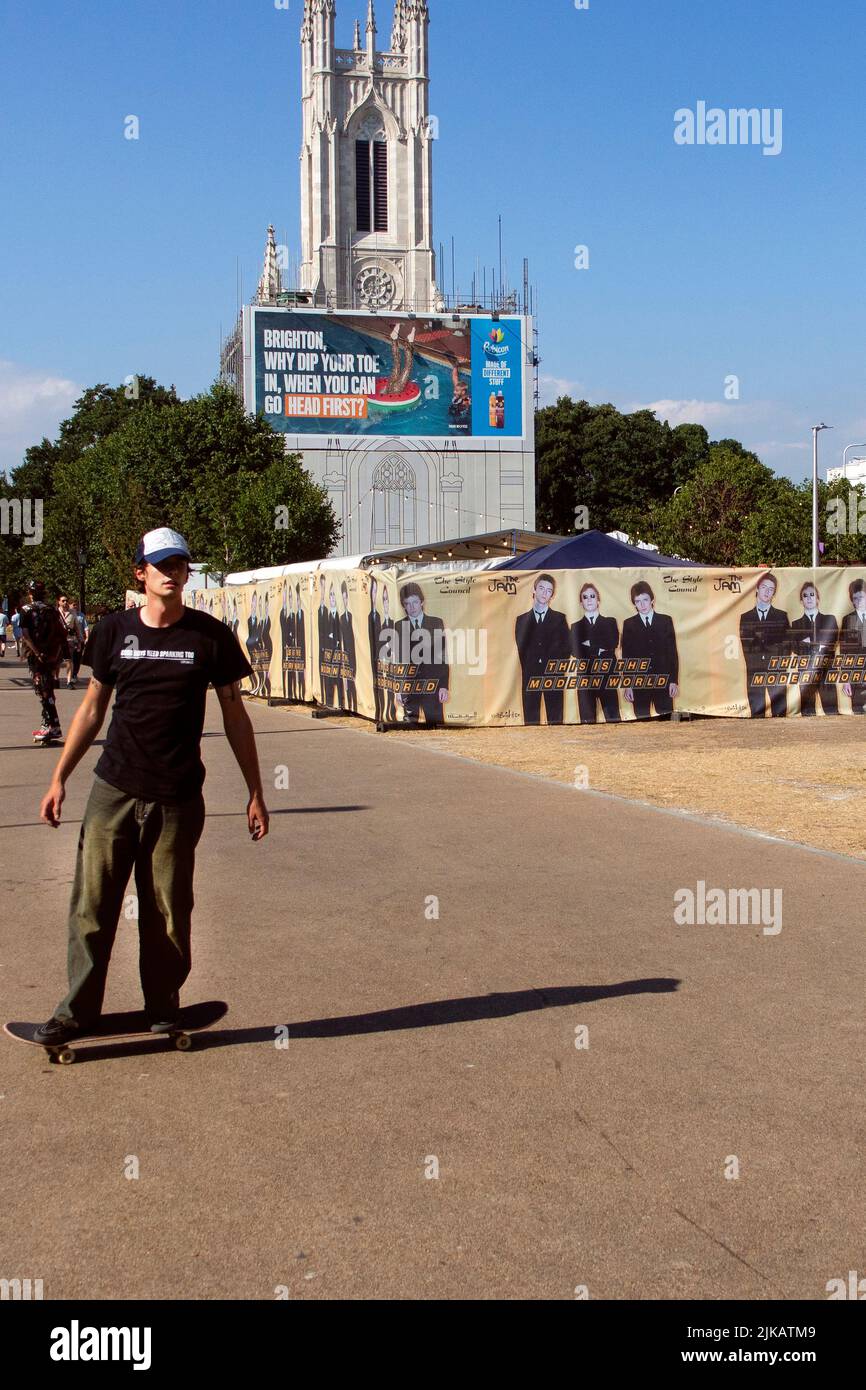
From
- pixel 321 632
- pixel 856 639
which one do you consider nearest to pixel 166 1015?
pixel 856 639

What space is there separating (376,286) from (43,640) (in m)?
95.6

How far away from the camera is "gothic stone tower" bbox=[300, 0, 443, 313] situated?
107m

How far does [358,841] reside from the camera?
9875 millimetres

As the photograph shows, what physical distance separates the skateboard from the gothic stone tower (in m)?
104

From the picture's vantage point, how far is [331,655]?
22453 mm

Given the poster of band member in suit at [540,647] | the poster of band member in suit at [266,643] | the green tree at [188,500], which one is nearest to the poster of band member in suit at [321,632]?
the poster of band member in suit at [266,643]

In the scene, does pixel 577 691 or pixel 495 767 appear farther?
→ pixel 577 691

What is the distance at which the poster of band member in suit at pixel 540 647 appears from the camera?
63.5 feet

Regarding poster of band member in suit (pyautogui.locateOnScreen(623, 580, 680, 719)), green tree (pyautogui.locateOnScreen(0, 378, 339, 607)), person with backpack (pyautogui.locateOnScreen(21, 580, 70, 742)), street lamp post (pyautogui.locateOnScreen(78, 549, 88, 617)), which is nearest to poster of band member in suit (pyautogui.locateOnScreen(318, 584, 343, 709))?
poster of band member in suit (pyautogui.locateOnScreen(623, 580, 680, 719))

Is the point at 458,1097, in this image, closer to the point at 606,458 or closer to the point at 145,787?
the point at 145,787

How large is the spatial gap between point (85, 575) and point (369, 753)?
2120 inches

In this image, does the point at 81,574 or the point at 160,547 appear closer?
the point at 160,547

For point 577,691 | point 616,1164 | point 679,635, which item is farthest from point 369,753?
point 616,1164
